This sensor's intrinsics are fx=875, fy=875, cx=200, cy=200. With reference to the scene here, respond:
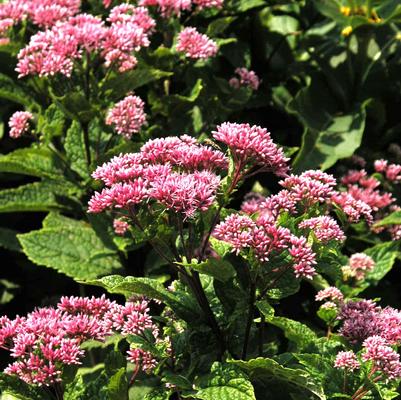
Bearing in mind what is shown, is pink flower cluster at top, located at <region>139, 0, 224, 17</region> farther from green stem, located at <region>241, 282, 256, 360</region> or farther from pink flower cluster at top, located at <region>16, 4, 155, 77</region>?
green stem, located at <region>241, 282, 256, 360</region>

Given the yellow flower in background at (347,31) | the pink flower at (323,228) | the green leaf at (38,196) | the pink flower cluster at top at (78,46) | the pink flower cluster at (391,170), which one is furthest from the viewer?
the yellow flower in background at (347,31)

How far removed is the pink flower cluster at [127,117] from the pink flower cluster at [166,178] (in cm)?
69

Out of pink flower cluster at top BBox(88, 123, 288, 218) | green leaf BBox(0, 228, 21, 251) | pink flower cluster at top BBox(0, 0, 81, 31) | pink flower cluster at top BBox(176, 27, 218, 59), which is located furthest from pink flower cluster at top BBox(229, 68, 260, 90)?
pink flower cluster at top BBox(88, 123, 288, 218)

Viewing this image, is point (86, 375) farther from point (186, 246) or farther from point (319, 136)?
point (319, 136)

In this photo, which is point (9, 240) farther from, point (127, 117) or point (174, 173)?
point (174, 173)

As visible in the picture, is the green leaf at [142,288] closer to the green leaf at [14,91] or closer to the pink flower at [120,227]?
the pink flower at [120,227]

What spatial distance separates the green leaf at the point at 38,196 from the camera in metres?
3.42

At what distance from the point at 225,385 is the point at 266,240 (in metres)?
0.42

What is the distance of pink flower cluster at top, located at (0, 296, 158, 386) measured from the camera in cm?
→ 225

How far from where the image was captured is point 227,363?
7.70 feet

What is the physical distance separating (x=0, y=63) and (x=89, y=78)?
1.97 ft

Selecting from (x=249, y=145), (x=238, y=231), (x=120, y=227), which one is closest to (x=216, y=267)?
(x=238, y=231)

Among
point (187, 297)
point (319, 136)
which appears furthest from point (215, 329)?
point (319, 136)

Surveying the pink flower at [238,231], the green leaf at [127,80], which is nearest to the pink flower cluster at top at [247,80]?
the green leaf at [127,80]
